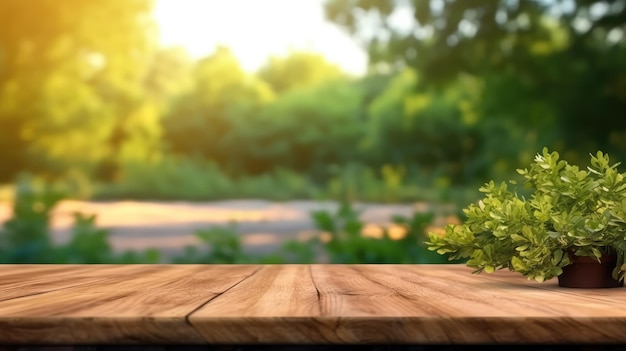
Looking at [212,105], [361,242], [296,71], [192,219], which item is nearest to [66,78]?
[212,105]

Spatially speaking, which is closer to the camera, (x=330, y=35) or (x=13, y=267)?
(x=13, y=267)

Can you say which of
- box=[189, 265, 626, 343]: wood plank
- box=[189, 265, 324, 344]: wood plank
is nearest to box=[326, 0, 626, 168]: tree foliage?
box=[189, 265, 626, 343]: wood plank

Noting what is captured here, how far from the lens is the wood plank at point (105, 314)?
986 mm

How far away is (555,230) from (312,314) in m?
0.47

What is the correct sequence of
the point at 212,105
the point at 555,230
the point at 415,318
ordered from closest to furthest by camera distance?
the point at 415,318 → the point at 555,230 → the point at 212,105

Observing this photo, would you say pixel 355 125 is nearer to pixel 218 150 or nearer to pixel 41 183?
pixel 218 150

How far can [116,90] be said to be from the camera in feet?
12.5

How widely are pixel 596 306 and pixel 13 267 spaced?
51.8 inches

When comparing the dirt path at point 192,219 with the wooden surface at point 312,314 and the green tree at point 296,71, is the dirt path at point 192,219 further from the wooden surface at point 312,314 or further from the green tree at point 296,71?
the wooden surface at point 312,314

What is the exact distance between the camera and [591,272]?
1.31 metres

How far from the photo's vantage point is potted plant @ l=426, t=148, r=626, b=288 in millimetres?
1282

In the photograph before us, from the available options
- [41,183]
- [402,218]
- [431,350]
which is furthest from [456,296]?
[41,183]

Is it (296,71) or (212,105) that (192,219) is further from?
(296,71)

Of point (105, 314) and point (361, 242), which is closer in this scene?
point (105, 314)
